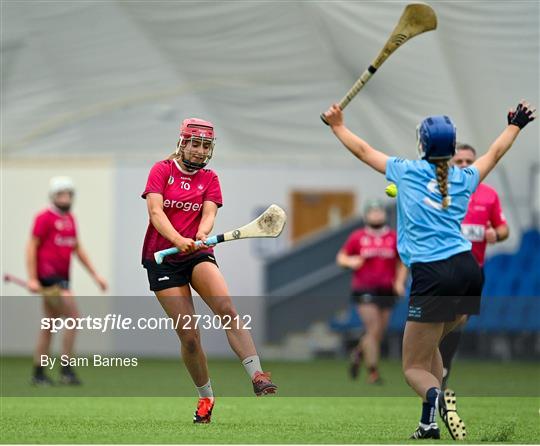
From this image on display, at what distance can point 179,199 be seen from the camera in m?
9.09

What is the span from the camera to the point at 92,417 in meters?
10.1

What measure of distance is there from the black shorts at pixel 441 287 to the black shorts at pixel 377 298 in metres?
7.58

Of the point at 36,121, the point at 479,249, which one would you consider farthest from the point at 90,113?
the point at 479,249

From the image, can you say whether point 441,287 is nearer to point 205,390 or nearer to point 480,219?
point 205,390

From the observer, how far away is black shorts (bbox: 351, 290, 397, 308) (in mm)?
15625

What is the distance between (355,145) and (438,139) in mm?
473

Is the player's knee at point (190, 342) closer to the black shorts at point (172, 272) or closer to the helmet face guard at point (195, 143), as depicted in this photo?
the black shorts at point (172, 272)

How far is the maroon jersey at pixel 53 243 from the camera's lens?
14.7 m

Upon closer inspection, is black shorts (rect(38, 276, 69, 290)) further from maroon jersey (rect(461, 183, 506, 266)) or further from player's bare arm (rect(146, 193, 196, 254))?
player's bare arm (rect(146, 193, 196, 254))

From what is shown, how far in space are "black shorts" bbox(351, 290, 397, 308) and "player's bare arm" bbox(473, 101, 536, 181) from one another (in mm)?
7435

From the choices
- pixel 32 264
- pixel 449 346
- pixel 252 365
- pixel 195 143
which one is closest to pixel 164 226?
pixel 195 143

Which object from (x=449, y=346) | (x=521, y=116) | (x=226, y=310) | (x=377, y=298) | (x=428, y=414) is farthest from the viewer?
(x=377, y=298)

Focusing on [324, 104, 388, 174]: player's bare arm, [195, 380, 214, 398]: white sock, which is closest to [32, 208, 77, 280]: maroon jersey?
[195, 380, 214, 398]: white sock

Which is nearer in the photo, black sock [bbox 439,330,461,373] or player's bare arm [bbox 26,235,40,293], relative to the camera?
black sock [bbox 439,330,461,373]
